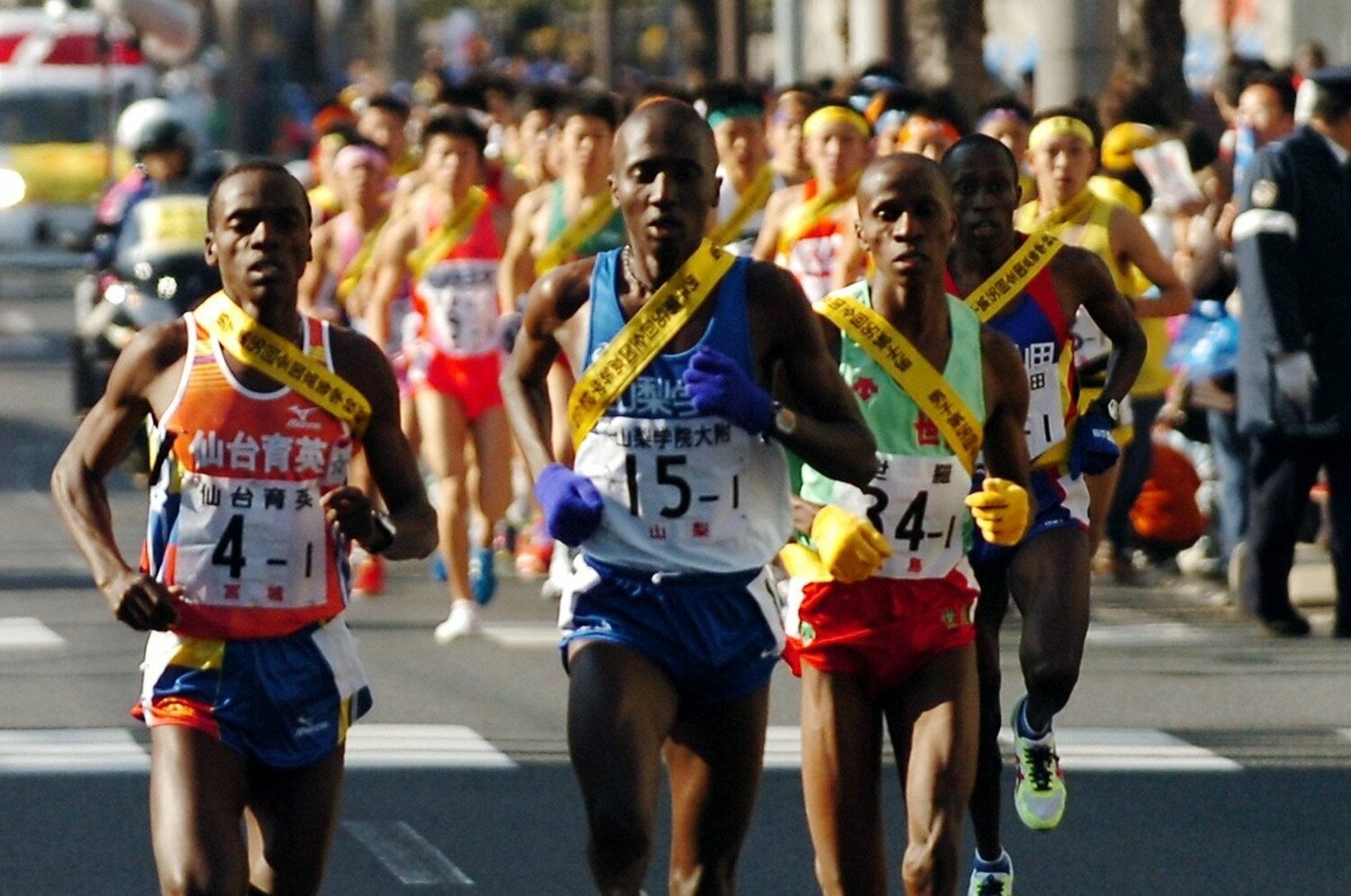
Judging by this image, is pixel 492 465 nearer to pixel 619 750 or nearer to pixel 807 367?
pixel 807 367

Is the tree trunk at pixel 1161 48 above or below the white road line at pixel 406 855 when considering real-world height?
above

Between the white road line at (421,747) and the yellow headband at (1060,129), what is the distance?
2772 millimetres

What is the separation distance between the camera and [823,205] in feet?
46.3

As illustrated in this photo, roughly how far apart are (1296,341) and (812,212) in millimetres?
A: 1993

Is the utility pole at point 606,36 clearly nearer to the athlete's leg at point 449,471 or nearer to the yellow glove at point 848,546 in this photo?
the athlete's leg at point 449,471

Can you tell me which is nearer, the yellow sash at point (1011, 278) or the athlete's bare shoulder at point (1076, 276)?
the yellow sash at point (1011, 278)

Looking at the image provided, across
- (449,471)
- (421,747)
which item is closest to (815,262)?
(449,471)

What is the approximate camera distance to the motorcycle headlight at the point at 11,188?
1757 inches

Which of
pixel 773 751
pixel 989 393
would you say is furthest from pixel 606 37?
pixel 989 393

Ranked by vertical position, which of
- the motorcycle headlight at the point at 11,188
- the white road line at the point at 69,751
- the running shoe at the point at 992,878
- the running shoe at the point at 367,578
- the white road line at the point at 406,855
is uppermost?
the running shoe at the point at 992,878

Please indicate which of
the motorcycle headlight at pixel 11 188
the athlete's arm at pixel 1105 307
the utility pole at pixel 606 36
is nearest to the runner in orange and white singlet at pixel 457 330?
the athlete's arm at pixel 1105 307

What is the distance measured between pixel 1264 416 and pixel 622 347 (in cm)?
742

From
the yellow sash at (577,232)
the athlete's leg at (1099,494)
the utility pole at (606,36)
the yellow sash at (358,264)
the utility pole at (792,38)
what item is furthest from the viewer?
the utility pole at (606,36)

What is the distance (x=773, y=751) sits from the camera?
11.0 metres
